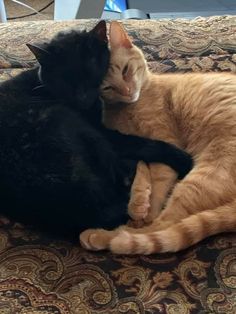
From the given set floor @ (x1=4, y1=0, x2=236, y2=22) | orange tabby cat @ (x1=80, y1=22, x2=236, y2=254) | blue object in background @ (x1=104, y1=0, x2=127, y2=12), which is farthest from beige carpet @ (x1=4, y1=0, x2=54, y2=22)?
orange tabby cat @ (x1=80, y1=22, x2=236, y2=254)

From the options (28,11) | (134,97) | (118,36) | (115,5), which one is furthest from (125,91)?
(28,11)

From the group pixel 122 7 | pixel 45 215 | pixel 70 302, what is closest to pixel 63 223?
pixel 45 215

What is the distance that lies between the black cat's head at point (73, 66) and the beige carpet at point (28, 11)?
2039mm

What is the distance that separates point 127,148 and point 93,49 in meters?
0.31

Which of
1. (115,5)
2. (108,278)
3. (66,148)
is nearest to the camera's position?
(108,278)

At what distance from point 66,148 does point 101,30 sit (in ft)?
1.37

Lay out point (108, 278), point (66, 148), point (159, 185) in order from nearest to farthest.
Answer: point (108, 278) → point (66, 148) → point (159, 185)

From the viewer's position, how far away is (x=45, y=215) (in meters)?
1.33

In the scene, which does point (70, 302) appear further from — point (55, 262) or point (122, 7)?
point (122, 7)

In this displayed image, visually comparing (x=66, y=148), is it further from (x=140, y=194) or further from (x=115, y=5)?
(x=115, y=5)

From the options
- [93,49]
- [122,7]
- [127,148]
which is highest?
[93,49]

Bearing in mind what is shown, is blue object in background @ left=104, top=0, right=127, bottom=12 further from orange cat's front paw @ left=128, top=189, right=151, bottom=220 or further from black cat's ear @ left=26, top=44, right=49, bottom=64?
orange cat's front paw @ left=128, top=189, right=151, bottom=220

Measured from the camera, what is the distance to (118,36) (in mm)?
1656

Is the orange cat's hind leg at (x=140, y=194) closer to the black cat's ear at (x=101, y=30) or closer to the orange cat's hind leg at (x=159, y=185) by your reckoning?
the orange cat's hind leg at (x=159, y=185)
